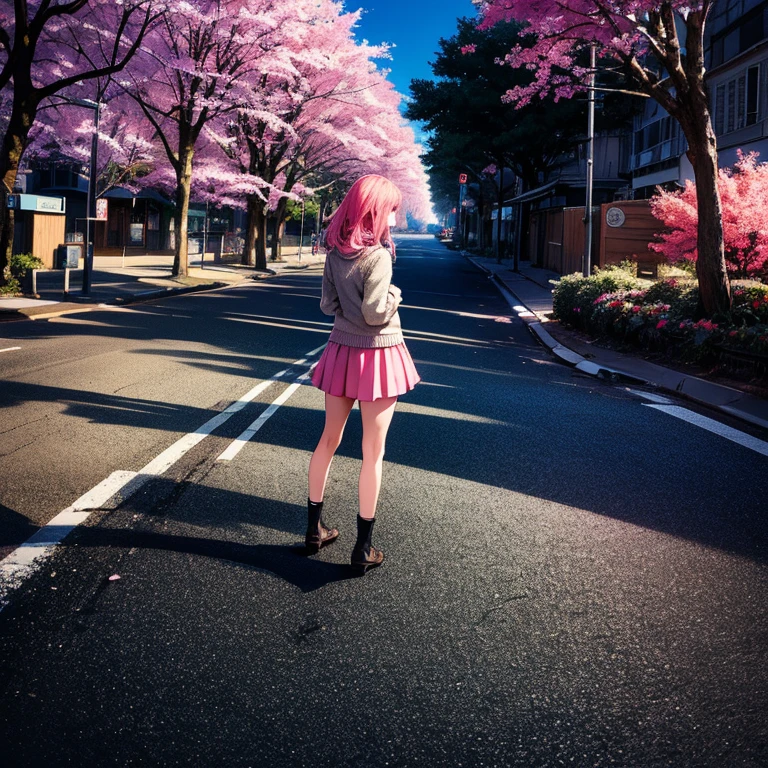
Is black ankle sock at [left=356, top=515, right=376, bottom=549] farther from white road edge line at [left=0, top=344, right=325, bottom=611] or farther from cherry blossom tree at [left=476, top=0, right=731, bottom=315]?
cherry blossom tree at [left=476, top=0, right=731, bottom=315]

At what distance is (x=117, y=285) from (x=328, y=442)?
22.8 metres

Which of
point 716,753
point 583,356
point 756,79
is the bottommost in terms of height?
point 716,753

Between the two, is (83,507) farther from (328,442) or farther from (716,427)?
(716,427)

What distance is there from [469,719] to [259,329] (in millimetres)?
14022

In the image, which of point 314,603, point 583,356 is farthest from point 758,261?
point 314,603

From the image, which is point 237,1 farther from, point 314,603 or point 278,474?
point 314,603

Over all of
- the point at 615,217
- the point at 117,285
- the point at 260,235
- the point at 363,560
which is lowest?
the point at 363,560

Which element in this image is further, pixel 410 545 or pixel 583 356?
pixel 583 356

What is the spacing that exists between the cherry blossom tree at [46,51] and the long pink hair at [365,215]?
17562 millimetres

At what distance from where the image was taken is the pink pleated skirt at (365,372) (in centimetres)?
439

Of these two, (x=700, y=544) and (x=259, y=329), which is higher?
(x=259, y=329)

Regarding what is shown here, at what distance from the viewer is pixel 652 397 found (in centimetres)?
1075

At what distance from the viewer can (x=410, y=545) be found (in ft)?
16.0

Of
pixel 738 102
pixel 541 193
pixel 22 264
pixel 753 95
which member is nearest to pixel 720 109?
pixel 738 102
